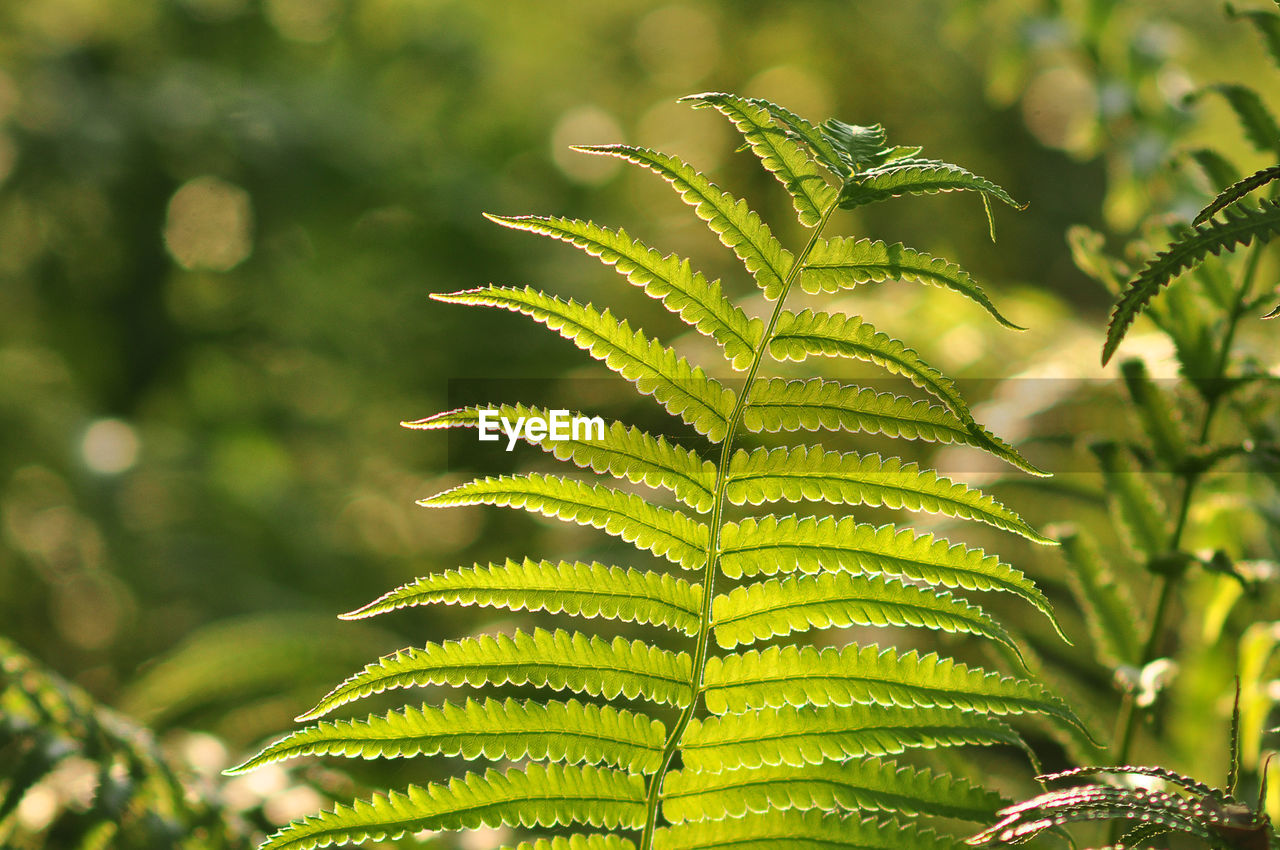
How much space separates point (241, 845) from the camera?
0.83m

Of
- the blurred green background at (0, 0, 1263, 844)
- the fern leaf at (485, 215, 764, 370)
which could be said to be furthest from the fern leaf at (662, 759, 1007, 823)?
the blurred green background at (0, 0, 1263, 844)

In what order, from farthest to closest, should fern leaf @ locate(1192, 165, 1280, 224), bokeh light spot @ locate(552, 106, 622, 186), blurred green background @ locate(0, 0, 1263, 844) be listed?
bokeh light spot @ locate(552, 106, 622, 186) → blurred green background @ locate(0, 0, 1263, 844) → fern leaf @ locate(1192, 165, 1280, 224)

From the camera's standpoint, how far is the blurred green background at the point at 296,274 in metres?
2.23

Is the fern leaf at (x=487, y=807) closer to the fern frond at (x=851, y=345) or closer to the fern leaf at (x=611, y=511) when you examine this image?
the fern leaf at (x=611, y=511)

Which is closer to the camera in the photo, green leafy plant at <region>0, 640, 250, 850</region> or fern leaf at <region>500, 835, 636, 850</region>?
fern leaf at <region>500, 835, 636, 850</region>

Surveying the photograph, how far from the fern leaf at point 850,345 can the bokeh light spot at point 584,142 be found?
273 cm

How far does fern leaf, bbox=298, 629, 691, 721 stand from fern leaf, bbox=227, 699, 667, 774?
0.05ft

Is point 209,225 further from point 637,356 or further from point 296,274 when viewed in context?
point 637,356

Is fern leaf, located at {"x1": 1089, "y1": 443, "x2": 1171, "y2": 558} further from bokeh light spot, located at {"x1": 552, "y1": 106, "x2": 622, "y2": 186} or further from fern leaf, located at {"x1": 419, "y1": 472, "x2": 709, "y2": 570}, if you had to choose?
bokeh light spot, located at {"x1": 552, "y1": 106, "x2": 622, "y2": 186}

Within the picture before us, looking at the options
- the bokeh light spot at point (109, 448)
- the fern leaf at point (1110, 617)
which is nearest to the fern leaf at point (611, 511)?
the fern leaf at point (1110, 617)

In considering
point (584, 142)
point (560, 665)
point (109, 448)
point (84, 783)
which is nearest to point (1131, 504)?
point (560, 665)

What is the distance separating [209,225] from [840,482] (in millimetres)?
2614

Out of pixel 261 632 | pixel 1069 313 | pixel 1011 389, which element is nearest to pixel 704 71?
pixel 1069 313

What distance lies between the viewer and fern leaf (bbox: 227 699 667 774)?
0.52 meters
